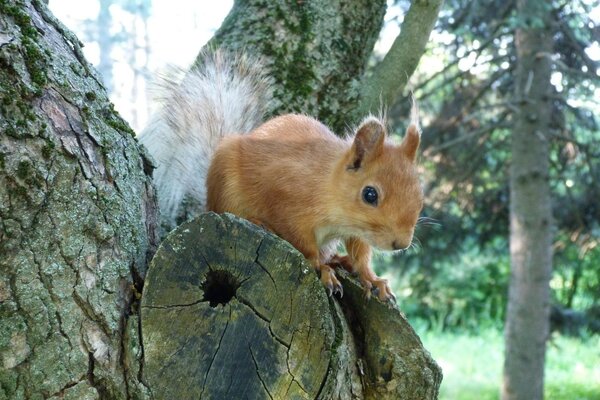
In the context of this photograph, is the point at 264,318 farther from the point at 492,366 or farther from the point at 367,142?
the point at 492,366

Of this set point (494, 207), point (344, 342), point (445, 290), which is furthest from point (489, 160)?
point (344, 342)

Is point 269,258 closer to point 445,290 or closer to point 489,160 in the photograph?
point 489,160

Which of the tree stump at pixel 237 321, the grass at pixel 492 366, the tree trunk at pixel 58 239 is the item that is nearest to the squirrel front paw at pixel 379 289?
the tree stump at pixel 237 321

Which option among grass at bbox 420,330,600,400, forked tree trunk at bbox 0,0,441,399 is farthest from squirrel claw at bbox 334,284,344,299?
grass at bbox 420,330,600,400

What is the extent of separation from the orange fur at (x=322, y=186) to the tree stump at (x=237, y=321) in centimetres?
35

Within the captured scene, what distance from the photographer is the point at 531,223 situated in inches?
196

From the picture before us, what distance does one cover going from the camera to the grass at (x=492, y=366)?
6328mm

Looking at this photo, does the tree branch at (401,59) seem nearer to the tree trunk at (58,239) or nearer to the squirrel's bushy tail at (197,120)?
the squirrel's bushy tail at (197,120)

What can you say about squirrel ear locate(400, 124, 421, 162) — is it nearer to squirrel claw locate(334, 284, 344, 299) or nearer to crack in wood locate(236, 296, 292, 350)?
squirrel claw locate(334, 284, 344, 299)

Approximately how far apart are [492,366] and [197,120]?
588 centimetres

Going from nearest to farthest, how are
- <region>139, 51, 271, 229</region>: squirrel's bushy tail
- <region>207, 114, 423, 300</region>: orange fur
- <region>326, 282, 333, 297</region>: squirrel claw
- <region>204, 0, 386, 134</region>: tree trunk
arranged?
<region>326, 282, 333, 297</region>: squirrel claw → <region>207, 114, 423, 300</region>: orange fur → <region>139, 51, 271, 229</region>: squirrel's bushy tail → <region>204, 0, 386, 134</region>: tree trunk

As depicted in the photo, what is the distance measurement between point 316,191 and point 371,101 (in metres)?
0.60

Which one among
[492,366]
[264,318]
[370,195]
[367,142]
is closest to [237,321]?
[264,318]

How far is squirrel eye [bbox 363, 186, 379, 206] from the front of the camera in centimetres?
184
